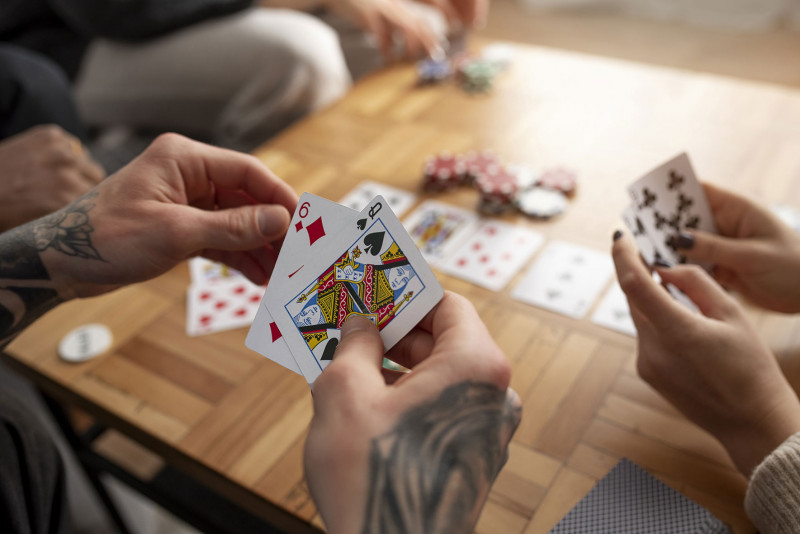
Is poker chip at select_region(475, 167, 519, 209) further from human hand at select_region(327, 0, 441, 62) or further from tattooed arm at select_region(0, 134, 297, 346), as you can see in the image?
human hand at select_region(327, 0, 441, 62)

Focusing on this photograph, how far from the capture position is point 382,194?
5.01 feet

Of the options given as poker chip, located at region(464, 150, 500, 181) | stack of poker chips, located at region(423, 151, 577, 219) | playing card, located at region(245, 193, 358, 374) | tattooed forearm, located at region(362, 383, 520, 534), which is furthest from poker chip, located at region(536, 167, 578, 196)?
tattooed forearm, located at region(362, 383, 520, 534)

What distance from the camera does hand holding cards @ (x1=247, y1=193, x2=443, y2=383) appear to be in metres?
0.78

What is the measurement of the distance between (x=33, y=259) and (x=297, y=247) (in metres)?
0.47

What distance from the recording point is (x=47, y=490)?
3.47 feet

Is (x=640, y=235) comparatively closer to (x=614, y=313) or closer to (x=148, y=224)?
(x=614, y=313)

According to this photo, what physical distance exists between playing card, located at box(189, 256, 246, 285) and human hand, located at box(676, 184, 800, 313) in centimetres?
94

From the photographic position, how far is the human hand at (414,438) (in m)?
0.58

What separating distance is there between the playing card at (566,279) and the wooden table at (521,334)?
37 millimetres

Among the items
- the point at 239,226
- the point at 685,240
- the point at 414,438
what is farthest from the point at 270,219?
the point at 685,240

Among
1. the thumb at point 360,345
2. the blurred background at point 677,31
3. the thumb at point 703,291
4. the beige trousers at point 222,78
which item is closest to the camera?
the thumb at point 360,345

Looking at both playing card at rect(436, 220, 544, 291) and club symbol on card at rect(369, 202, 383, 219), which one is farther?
playing card at rect(436, 220, 544, 291)

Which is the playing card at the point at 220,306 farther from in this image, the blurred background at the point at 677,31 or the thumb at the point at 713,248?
the blurred background at the point at 677,31

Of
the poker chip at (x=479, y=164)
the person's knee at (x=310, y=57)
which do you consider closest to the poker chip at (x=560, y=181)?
the poker chip at (x=479, y=164)
